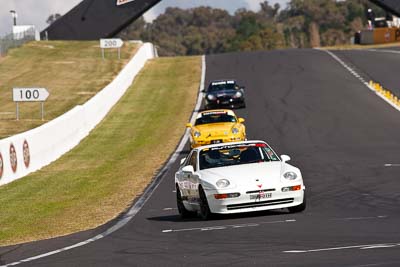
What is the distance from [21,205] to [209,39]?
176051mm

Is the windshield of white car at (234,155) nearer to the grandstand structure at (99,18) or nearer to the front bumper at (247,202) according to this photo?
the front bumper at (247,202)

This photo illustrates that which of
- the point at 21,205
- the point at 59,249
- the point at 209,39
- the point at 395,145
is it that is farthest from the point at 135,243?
the point at 209,39

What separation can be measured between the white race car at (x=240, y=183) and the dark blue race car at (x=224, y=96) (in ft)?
93.4

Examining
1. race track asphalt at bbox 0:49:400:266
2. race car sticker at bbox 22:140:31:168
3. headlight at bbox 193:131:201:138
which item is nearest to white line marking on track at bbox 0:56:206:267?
race track asphalt at bbox 0:49:400:266

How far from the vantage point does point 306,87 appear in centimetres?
5425

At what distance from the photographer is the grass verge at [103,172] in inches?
753

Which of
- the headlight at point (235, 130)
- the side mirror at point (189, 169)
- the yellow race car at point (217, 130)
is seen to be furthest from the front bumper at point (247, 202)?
the headlight at point (235, 130)

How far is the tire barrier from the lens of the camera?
1839 inches

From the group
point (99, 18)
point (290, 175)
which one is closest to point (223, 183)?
point (290, 175)

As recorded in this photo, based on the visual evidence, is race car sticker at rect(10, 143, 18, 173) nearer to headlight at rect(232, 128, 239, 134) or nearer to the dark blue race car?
headlight at rect(232, 128, 239, 134)

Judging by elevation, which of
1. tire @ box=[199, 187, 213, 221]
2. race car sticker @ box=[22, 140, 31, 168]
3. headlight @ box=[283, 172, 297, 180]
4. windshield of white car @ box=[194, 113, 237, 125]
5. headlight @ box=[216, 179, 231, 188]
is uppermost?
headlight @ box=[283, 172, 297, 180]

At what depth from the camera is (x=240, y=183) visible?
53.4 ft

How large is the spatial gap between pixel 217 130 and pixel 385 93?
66.8 ft

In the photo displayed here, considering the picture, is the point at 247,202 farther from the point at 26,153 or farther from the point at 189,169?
the point at 26,153
